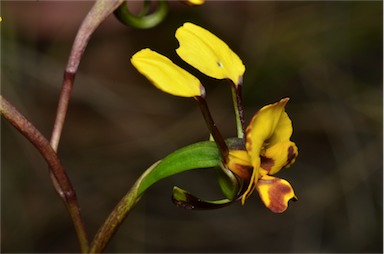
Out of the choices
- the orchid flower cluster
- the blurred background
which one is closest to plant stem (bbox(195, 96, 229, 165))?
the orchid flower cluster

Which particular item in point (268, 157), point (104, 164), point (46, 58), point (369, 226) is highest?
point (268, 157)

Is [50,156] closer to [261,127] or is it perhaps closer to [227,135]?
[261,127]

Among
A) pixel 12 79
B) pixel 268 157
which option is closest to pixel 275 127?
pixel 268 157

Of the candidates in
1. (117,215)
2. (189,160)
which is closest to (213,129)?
(189,160)

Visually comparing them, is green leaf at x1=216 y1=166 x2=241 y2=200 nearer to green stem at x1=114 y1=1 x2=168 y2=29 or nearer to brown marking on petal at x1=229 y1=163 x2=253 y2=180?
brown marking on petal at x1=229 y1=163 x2=253 y2=180

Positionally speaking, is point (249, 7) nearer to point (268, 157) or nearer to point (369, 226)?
point (369, 226)

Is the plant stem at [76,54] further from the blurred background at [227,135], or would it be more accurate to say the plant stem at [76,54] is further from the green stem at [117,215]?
the blurred background at [227,135]

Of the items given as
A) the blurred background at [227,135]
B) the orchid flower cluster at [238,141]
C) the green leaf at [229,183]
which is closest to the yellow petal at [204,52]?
the orchid flower cluster at [238,141]
